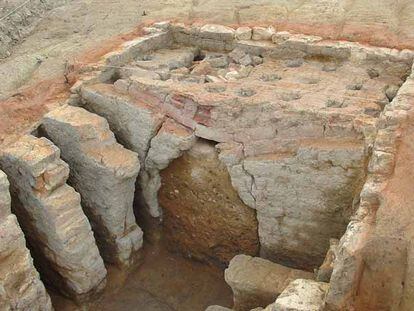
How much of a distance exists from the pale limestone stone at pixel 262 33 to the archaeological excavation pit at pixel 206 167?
0.10ft

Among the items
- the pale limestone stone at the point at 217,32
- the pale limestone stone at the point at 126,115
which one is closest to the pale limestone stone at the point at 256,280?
the pale limestone stone at the point at 126,115

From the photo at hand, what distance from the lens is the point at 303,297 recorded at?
4.29 meters

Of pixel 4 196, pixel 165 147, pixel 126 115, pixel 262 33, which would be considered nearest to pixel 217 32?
pixel 262 33

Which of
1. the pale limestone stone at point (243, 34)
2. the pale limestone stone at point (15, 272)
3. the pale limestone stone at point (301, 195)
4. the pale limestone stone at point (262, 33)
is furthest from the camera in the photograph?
the pale limestone stone at point (243, 34)

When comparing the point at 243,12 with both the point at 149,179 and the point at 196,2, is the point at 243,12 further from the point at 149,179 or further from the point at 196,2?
the point at 149,179

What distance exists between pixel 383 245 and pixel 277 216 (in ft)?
7.82

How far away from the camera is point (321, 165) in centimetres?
565

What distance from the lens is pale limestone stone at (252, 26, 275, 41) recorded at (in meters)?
7.66

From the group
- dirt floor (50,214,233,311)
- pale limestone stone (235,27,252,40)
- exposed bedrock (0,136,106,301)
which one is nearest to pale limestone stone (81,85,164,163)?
exposed bedrock (0,136,106,301)

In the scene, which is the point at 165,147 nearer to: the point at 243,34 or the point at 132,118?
the point at 132,118

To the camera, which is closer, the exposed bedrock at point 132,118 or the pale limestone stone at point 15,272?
the pale limestone stone at point 15,272

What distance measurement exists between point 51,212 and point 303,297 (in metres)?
2.88

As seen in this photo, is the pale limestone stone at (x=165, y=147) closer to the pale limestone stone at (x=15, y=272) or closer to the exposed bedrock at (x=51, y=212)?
the exposed bedrock at (x=51, y=212)

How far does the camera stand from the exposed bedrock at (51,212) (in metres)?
5.64
